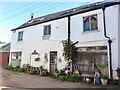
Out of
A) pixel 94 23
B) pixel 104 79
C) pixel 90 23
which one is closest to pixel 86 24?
pixel 90 23

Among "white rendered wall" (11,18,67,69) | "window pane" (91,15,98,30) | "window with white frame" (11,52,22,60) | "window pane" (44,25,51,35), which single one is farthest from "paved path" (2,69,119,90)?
"window with white frame" (11,52,22,60)

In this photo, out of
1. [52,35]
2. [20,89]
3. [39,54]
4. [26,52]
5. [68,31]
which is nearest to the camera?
[20,89]

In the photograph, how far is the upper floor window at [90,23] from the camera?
50.2 feet

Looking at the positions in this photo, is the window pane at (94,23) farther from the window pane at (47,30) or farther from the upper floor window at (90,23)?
the window pane at (47,30)

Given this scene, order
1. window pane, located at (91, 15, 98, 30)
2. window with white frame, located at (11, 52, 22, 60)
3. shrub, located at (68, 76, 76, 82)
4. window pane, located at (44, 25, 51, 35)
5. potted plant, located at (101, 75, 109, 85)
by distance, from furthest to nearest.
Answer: window with white frame, located at (11, 52, 22, 60)
window pane, located at (44, 25, 51, 35)
window pane, located at (91, 15, 98, 30)
shrub, located at (68, 76, 76, 82)
potted plant, located at (101, 75, 109, 85)

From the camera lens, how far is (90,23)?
15656mm

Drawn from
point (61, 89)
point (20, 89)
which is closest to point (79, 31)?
point (61, 89)

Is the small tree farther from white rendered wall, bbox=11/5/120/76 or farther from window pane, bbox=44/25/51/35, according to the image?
window pane, bbox=44/25/51/35

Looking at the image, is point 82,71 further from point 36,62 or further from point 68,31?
point 36,62

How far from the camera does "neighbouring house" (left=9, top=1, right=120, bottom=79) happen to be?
13.8 metres

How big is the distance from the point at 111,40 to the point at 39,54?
8802 mm

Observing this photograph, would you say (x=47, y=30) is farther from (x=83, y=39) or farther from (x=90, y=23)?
(x=90, y=23)

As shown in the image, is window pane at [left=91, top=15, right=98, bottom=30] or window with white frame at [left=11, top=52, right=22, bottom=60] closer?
window pane at [left=91, top=15, right=98, bottom=30]

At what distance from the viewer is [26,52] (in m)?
22.2
